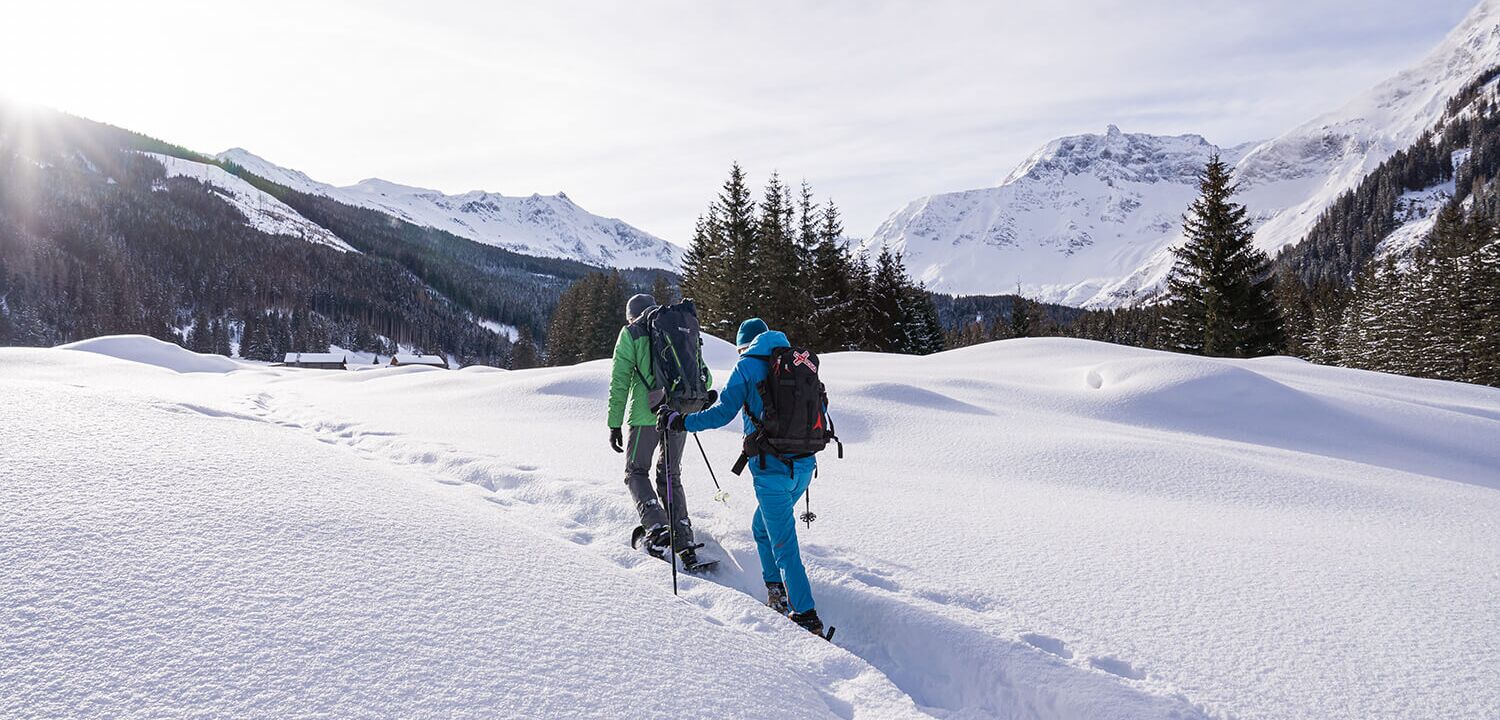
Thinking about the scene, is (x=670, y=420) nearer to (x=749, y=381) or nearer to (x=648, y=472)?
(x=749, y=381)

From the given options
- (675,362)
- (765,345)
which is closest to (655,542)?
(675,362)

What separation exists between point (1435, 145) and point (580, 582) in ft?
790

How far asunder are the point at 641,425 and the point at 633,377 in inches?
16.4

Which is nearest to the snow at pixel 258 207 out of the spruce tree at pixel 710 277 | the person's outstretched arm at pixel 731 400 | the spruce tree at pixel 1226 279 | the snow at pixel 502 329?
the snow at pixel 502 329

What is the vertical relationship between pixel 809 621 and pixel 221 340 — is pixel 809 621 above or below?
below

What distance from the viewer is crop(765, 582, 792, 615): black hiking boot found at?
469 centimetres

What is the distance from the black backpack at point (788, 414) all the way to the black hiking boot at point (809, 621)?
3.25 ft

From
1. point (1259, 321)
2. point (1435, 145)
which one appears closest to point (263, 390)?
point (1259, 321)

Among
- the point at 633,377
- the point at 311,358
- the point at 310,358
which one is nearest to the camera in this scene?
the point at 633,377

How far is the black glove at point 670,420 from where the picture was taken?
507 cm

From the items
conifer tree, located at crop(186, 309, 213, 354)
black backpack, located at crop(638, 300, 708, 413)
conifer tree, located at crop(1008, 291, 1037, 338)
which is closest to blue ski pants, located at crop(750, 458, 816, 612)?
black backpack, located at crop(638, 300, 708, 413)

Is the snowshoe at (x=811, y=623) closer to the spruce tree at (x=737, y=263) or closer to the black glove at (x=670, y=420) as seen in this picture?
the black glove at (x=670, y=420)

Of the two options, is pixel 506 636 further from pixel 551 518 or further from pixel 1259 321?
pixel 1259 321

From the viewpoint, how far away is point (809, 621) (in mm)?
4398
